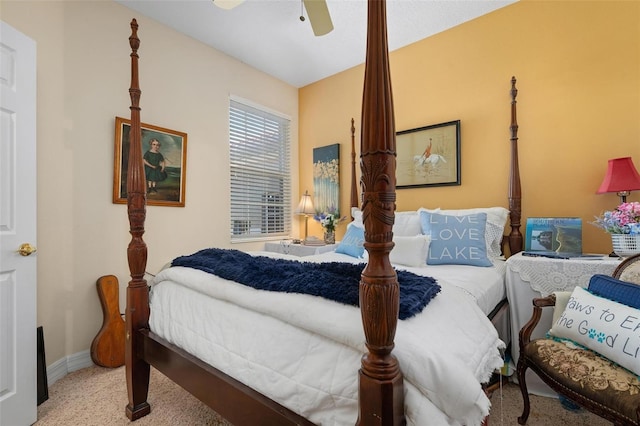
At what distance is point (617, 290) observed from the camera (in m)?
1.39

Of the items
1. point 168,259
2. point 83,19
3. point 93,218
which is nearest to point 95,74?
point 83,19

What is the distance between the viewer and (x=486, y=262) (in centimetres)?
213

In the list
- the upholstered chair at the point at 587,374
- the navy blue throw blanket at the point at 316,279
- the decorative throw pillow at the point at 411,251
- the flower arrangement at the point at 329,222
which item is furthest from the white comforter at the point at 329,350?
the flower arrangement at the point at 329,222

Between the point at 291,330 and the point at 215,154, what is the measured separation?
2.60 metres

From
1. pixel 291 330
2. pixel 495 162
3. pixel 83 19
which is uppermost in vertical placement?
pixel 83 19

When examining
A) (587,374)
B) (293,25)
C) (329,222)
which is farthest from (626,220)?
(293,25)

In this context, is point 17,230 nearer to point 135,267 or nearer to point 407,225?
point 135,267

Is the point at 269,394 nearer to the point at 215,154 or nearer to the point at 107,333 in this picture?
the point at 107,333

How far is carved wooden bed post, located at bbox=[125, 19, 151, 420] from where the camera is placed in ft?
5.49

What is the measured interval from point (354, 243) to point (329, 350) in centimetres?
172

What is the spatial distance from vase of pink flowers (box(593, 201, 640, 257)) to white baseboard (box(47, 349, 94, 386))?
12.0ft

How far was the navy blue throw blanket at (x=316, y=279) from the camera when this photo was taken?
3.49 feet

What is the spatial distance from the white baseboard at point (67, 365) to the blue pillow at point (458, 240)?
8.59ft

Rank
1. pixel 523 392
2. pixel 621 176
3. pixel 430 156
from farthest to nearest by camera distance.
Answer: pixel 430 156 < pixel 621 176 < pixel 523 392
